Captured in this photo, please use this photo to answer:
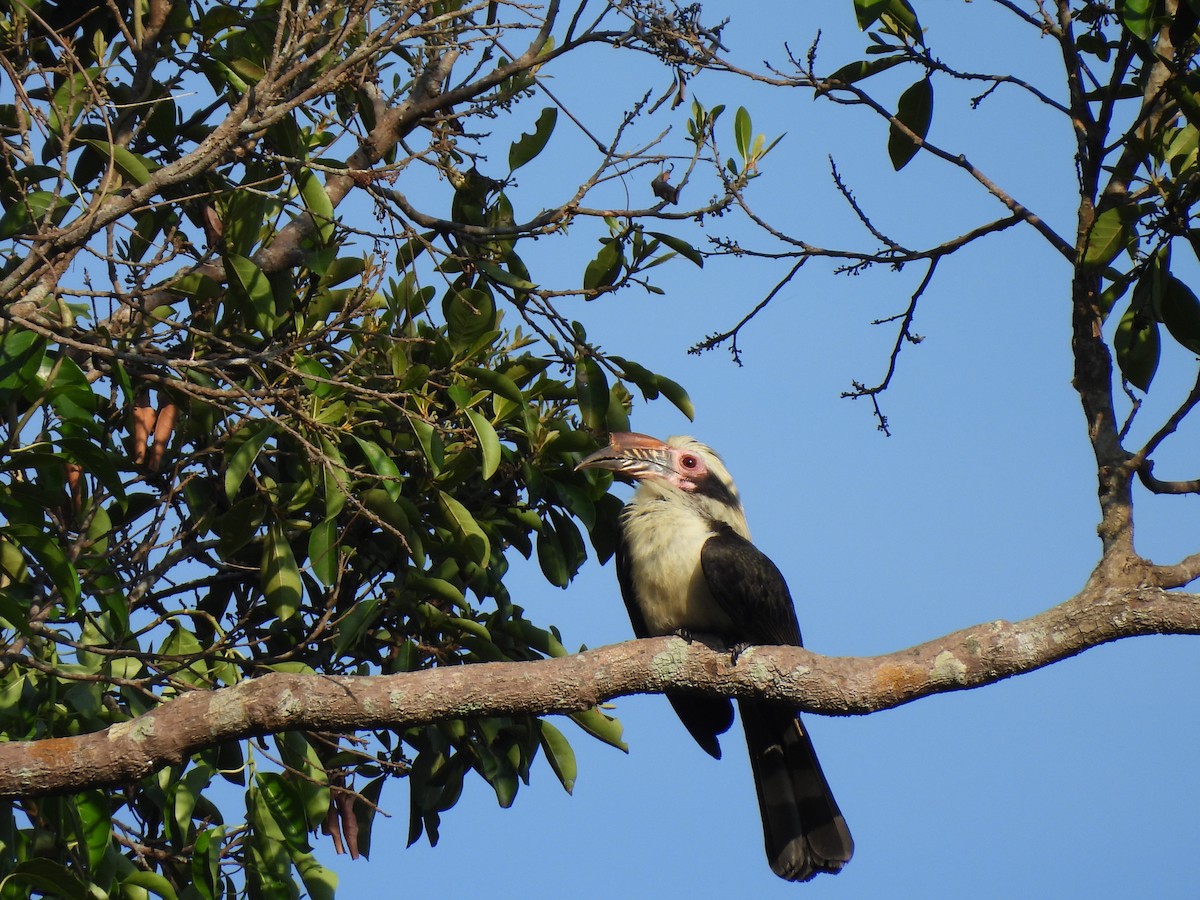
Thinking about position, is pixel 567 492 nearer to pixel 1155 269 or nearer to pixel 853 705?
pixel 853 705

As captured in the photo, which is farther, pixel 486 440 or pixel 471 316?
pixel 471 316

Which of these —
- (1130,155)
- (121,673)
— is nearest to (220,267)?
(121,673)

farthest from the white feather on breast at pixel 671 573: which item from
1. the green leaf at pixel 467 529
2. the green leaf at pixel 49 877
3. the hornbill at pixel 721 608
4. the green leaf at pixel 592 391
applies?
the green leaf at pixel 49 877

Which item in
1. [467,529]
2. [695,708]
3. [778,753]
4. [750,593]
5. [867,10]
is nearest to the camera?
[867,10]

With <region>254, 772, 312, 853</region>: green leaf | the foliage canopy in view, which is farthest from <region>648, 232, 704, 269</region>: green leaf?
<region>254, 772, 312, 853</region>: green leaf

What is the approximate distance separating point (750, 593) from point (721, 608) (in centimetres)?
14

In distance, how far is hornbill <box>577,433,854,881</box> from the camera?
434 cm

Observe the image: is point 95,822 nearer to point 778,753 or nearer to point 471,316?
point 471,316

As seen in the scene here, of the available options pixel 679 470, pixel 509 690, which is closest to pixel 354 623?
pixel 509 690

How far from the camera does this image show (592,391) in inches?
162

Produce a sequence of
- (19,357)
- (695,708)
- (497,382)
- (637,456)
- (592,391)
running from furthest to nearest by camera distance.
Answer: (637,456) < (695,708) < (592,391) < (497,382) < (19,357)

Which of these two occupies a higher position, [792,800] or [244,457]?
[244,457]

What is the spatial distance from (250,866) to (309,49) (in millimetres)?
2147

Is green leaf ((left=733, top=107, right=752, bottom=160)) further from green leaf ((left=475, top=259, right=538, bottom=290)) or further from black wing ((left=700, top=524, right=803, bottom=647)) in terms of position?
black wing ((left=700, top=524, right=803, bottom=647))
